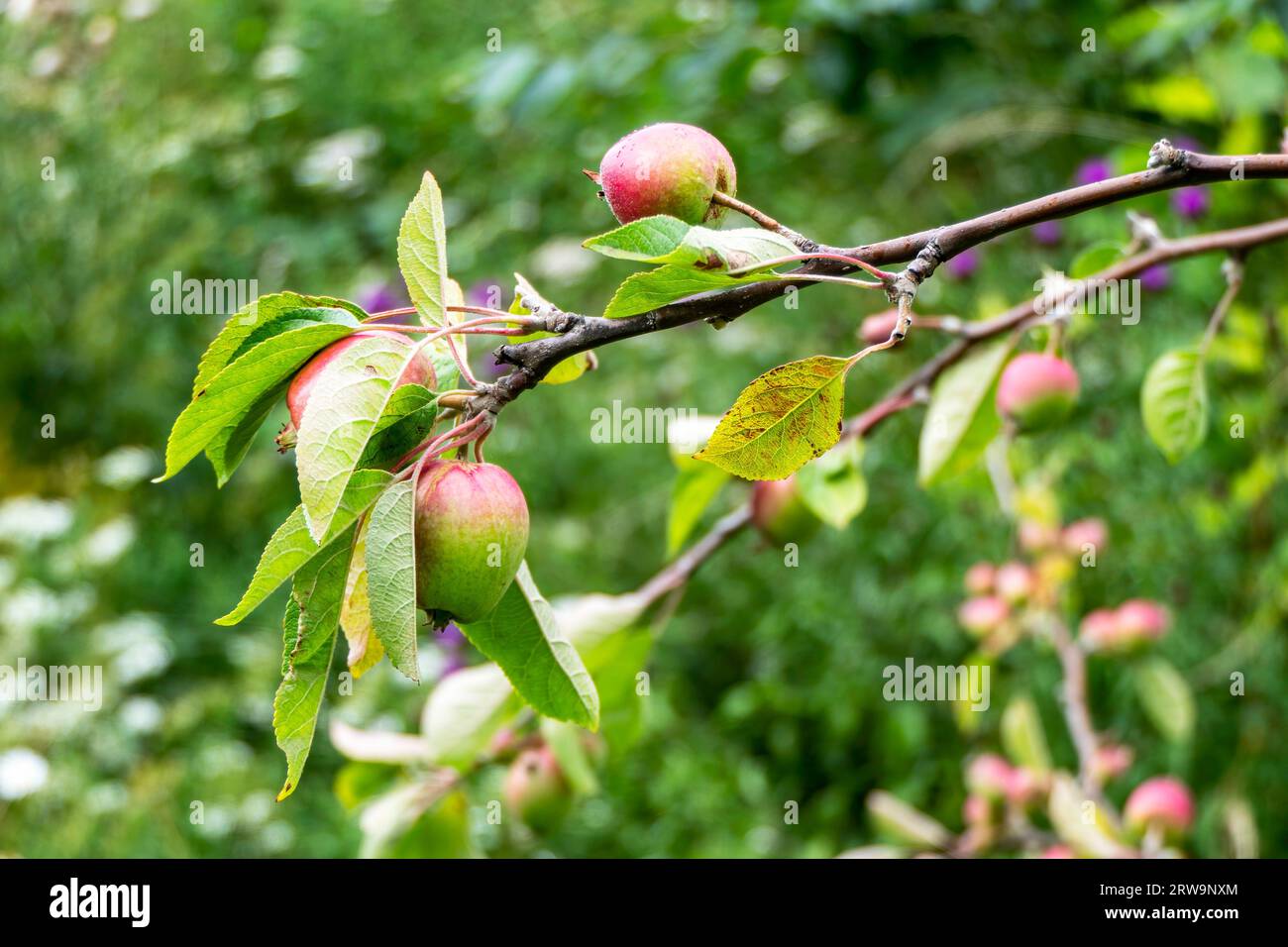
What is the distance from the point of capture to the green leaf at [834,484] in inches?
28.2

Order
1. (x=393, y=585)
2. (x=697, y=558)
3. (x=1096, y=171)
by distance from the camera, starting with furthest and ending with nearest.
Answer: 1. (x=1096, y=171)
2. (x=697, y=558)
3. (x=393, y=585)

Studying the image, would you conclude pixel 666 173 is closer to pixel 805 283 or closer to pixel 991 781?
pixel 805 283

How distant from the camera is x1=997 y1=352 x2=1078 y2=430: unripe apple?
0.67m

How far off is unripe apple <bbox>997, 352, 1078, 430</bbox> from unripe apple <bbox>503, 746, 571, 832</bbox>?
1.34 ft

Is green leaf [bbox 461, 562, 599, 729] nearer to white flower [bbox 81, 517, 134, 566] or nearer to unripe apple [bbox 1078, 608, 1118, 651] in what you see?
unripe apple [bbox 1078, 608, 1118, 651]

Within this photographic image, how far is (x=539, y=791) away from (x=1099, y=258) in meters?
0.51

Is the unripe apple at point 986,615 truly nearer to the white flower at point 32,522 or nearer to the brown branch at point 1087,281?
the brown branch at point 1087,281

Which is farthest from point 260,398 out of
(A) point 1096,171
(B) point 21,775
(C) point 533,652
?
(B) point 21,775

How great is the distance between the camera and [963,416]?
0.73 m

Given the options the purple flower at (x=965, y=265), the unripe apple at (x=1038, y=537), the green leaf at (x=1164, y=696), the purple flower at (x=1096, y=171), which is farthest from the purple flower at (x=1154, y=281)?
the green leaf at (x=1164, y=696)

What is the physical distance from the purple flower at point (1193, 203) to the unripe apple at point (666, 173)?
1109mm

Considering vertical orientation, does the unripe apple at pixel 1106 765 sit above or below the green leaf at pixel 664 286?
below

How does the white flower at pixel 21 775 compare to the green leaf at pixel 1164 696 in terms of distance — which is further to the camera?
the white flower at pixel 21 775
